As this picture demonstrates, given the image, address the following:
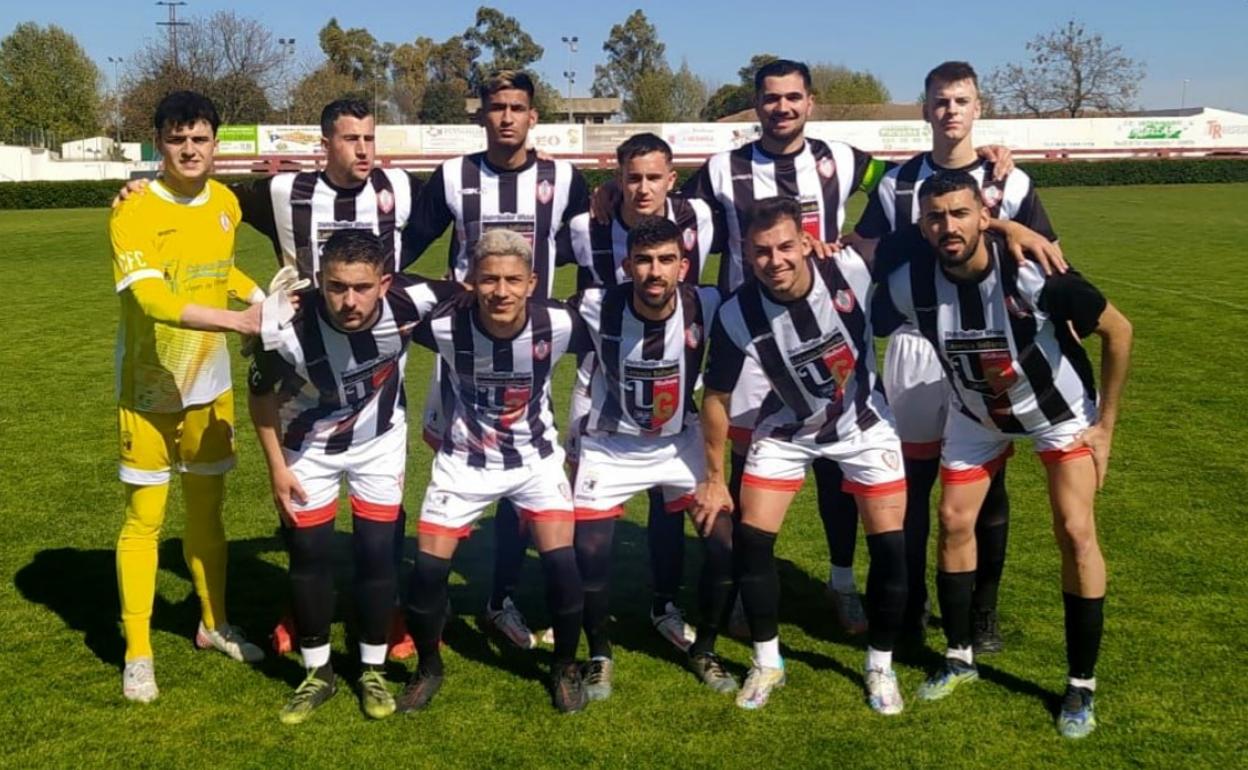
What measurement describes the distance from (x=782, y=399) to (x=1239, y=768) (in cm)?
187

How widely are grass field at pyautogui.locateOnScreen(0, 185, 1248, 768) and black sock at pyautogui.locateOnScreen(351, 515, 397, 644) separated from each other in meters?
0.31

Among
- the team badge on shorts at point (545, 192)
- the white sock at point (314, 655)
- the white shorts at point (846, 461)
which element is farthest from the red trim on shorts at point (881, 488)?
the white sock at point (314, 655)

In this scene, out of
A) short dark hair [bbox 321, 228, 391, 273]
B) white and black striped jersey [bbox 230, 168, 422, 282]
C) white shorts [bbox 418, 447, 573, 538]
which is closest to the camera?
short dark hair [bbox 321, 228, 391, 273]

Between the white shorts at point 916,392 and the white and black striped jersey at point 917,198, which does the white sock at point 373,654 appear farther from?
the white and black striped jersey at point 917,198

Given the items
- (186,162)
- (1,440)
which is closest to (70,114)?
(1,440)

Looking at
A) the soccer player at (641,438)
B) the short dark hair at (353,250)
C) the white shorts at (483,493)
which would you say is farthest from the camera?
the soccer player at (641,438)

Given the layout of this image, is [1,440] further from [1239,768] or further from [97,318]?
[1239,768]

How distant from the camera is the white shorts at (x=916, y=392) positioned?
4160mm

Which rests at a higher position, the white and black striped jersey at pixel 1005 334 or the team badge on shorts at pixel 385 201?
the team badge on shorts at pixel 385 201

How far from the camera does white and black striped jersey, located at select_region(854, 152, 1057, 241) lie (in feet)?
13.6

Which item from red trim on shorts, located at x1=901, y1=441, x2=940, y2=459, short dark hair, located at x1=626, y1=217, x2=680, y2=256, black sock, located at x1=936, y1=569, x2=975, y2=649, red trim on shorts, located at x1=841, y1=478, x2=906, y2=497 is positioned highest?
short dark hair, located at x1=626, y1=217, x2=680, y2=256

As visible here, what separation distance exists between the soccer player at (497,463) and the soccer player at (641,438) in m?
0.09

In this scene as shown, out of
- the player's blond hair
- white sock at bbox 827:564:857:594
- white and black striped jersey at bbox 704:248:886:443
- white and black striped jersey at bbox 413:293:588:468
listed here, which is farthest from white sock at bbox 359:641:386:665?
white sock at bbox 827:564:857:594

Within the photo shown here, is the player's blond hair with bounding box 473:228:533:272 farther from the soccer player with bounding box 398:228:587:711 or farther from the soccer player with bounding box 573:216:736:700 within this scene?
the soccer player with bounding box 573:216:736:700
